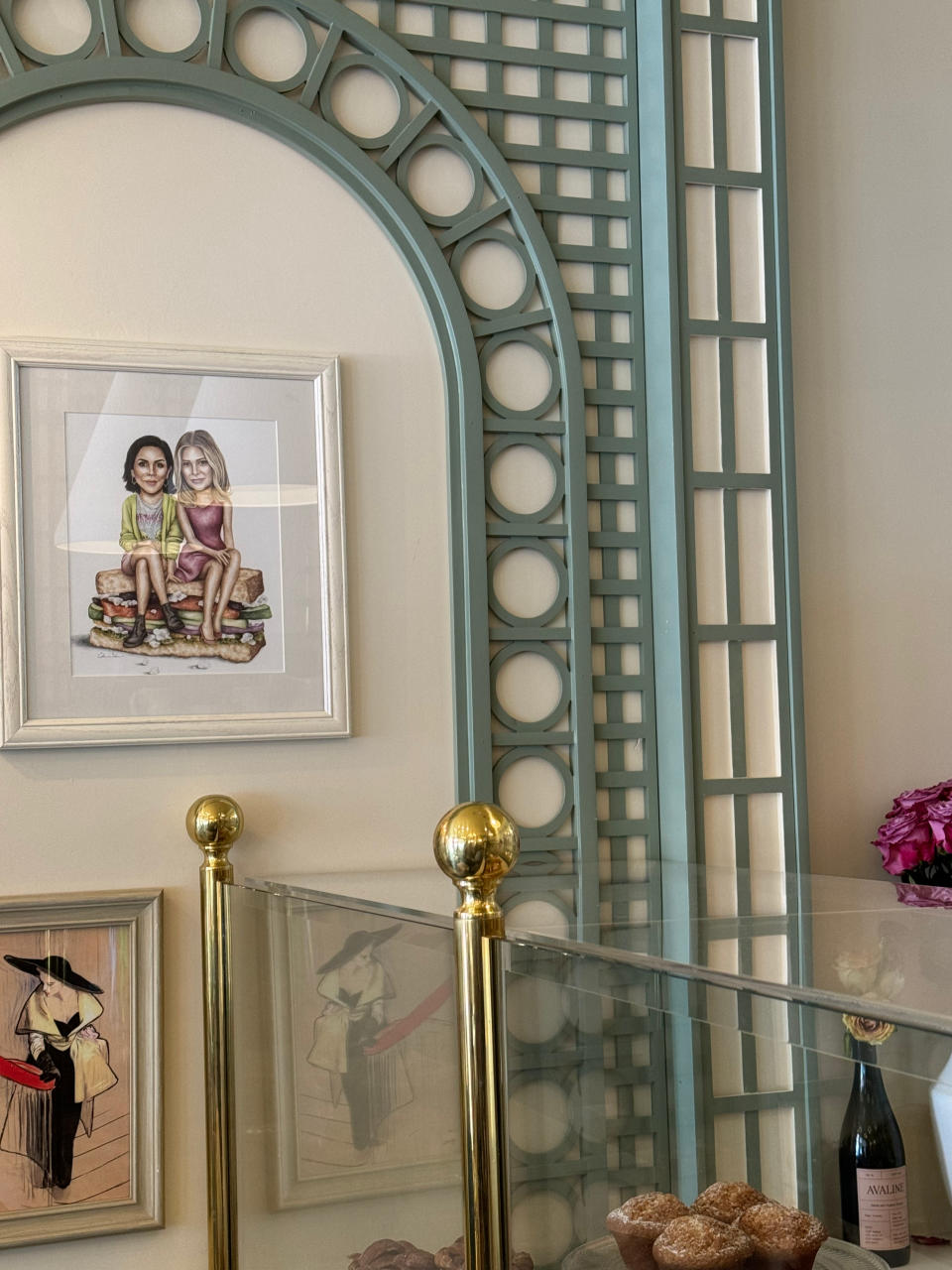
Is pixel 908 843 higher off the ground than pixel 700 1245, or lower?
higher

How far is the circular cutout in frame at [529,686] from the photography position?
5.84 ft

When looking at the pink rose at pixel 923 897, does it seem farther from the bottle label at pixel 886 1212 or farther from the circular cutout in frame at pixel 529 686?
the circular cutout in frame at pixel 529 686

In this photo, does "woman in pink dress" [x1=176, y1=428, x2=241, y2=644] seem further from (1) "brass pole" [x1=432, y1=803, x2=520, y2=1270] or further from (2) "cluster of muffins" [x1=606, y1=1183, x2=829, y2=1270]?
(2) "cluster of muffins" [x1=606, y1=1183, x2=829, y2=1270]

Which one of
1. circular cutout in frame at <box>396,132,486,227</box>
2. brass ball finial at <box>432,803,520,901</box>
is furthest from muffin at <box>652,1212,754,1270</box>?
circular cutout in frame at <box>396,132,486,227</box>

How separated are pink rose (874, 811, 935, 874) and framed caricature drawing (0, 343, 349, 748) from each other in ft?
2.46

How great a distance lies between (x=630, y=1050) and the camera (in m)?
0.88

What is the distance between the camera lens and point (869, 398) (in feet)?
6.61

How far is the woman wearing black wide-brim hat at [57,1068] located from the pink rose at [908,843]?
3.40ft

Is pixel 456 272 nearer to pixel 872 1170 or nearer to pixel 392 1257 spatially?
pixel 392 1257

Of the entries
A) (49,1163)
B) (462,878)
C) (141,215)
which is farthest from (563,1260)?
(141,215)

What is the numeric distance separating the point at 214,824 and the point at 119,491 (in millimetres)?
425

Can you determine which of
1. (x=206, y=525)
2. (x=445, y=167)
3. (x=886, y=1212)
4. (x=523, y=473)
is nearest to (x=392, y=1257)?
Result: (x=886, y=1212)

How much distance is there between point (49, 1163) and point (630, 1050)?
3.26ft

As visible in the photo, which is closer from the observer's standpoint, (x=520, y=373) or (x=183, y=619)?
(x=183, y=619)
